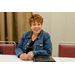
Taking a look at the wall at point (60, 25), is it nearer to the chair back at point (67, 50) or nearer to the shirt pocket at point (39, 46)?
the chair back at point (67, 50)

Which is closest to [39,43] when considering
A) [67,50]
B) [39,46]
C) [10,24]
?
[39,46]

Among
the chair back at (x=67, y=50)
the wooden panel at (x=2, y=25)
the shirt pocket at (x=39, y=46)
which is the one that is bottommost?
the chair back at (x=67, y=50)

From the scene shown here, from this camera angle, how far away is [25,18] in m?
2.18

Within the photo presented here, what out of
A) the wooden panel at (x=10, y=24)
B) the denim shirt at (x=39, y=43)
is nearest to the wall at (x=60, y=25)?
the wooden panel at (x=10, y=24)

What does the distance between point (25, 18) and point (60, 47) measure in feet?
4.12

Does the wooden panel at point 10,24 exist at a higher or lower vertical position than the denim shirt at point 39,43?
higher

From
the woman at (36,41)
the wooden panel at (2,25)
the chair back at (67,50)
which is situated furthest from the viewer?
the wooden panel at (2,25)

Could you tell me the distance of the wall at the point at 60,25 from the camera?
217cm

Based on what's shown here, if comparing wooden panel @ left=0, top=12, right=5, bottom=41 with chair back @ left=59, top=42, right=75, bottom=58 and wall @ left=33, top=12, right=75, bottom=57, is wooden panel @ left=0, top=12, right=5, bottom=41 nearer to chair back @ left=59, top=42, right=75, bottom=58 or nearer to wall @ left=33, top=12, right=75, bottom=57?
wall @ left=33, top=12, right=75, bottom=57

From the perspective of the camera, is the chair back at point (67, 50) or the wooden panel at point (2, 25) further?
the wooden panel at point (2, 25)

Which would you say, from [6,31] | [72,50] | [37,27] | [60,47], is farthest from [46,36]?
[6,31]

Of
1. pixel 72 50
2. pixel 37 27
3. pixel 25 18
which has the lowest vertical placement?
pixel 72 50

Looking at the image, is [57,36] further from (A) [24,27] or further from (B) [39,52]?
(B) [39,52]

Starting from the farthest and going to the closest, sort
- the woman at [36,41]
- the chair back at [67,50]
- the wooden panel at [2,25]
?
the wooden panel at [2,25] → the chair back at [67,50] → the woman at [36,41]
